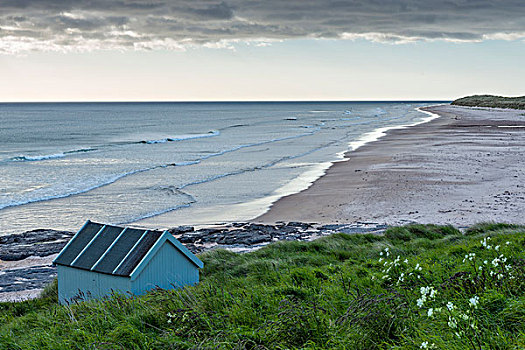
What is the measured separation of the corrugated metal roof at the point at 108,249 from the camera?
8.39 metres

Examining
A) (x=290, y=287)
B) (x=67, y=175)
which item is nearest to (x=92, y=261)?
(x=290, y=287)

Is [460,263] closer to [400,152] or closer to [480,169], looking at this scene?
[480,169]

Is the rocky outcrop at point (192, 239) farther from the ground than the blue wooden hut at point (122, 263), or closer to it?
closer to it

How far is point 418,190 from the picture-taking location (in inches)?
899

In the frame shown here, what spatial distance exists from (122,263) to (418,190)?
1681 centimetres

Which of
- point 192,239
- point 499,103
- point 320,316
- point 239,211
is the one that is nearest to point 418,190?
point 239,211

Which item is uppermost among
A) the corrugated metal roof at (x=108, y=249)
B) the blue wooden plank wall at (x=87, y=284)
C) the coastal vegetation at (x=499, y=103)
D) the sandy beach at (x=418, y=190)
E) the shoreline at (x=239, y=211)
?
the coastal vegetation at (x=499, y=103)

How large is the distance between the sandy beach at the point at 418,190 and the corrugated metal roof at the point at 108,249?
34.0 feet

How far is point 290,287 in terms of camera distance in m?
7.16

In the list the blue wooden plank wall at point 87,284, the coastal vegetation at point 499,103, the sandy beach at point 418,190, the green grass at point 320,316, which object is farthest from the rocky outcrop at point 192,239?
the coastal vegetation at point 499,103

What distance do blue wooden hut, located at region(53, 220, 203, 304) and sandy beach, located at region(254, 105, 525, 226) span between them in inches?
399

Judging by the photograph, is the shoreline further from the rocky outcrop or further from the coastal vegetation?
the coastal vegetation

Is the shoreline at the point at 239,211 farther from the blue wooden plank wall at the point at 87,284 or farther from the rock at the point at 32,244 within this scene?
the blue wooden plank wall at the point at 87,284

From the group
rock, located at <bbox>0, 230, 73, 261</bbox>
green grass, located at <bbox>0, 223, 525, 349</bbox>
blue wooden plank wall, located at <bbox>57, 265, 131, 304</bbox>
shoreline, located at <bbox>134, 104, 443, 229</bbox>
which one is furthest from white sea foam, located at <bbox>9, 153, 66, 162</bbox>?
green grass, located at <bbox>0, 223, 525, 349</bbox>
